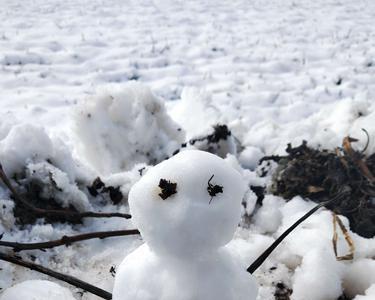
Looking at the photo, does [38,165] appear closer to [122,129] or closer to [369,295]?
[122,129]

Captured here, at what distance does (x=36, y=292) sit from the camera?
1.05 m

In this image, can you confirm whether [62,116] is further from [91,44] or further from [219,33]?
[219,33]

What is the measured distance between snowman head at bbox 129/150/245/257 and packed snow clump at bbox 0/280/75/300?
1.39ft

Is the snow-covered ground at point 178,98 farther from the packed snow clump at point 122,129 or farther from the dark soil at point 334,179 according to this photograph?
the dark soil at point 334,179

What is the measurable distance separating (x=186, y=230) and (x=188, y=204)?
0.15 ft

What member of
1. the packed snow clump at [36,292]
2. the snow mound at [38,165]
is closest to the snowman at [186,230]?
the packed snow clump at [36,292]

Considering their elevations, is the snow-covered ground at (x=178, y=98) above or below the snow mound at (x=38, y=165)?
below

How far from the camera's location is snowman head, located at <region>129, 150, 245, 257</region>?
0.74m

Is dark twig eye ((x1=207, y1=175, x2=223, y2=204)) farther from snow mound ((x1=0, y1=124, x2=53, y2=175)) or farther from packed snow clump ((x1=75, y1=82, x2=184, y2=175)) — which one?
packed snow clump ((x1=75, y1=82, x2=184, y2=175))

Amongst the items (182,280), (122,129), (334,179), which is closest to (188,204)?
(182,280)

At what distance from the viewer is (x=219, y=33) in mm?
7145

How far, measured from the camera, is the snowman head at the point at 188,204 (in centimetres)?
74

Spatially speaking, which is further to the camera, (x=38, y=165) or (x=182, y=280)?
(x=38, y=165)

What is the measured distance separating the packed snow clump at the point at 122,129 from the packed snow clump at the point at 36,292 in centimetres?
121
